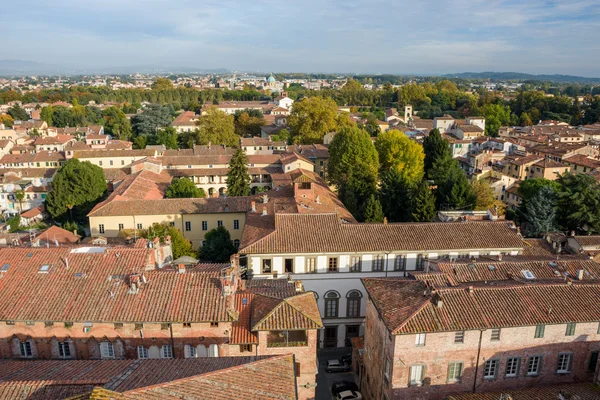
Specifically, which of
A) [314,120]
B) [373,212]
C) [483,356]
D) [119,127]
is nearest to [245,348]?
[483,356]

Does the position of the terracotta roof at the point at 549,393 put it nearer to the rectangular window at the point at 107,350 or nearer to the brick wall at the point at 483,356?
the brick wall at the point at 483,356

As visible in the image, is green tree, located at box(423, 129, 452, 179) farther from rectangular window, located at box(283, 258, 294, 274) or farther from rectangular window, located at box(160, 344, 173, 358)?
rectangular window, located at box(160, 344, 173, 358)

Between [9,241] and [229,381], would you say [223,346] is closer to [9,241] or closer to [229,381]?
[229,381]

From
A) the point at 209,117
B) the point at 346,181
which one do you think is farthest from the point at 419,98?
the point at 346,181

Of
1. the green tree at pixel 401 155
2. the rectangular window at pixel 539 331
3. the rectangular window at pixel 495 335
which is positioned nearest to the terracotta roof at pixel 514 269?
the rectangular window at pixel 495 335

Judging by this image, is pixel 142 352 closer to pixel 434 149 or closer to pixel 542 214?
pixel 542 214
